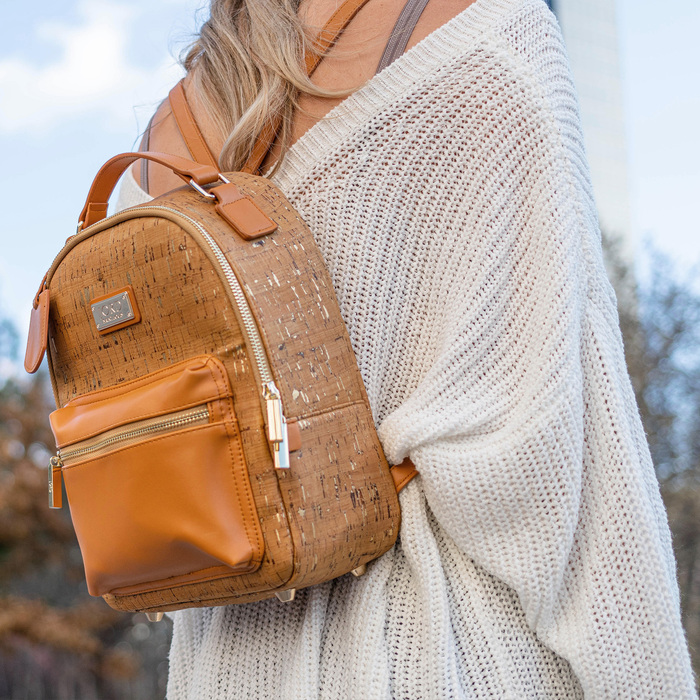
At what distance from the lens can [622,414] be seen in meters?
0.73

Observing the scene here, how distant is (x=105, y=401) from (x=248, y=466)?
0.69 feet

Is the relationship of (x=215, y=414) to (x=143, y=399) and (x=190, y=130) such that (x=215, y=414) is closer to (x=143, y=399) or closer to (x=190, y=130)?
(x=143, y=399)

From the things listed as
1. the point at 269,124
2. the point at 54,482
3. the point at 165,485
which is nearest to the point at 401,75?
the point at 269,124

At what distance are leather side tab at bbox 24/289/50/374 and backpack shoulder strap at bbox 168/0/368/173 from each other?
256mm

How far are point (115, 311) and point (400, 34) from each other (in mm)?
452

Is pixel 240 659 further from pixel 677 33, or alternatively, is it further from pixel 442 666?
pixel 677 33

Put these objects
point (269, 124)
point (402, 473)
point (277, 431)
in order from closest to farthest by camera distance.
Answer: point (277, 431) → point (402, 473) → point (269, 124)

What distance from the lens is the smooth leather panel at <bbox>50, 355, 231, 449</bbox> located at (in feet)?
2.27

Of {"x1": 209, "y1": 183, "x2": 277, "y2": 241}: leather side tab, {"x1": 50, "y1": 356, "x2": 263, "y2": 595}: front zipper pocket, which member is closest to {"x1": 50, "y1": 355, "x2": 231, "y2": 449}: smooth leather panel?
{"x1": 50, "y1": 356, "x2": 263, "y2": 595}: front zipper pocket

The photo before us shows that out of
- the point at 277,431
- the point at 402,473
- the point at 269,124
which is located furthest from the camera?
the point at 269,124

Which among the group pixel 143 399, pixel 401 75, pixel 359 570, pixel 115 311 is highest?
pixel 401 75

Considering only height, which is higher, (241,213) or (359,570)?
(241,213)

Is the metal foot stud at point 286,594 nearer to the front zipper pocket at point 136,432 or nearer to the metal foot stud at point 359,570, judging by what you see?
→ the metal foot stud at point 359,570

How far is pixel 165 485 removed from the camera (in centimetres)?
70
